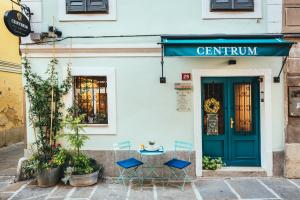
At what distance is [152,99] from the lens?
7.36 metres

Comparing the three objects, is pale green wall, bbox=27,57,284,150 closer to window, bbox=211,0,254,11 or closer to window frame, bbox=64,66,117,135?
window frame, bbox=64,66,117,135

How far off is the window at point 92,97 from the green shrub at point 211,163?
2.81 meters

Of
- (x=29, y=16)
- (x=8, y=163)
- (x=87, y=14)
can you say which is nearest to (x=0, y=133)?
(x=8, y=163)

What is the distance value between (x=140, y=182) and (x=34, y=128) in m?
2.97

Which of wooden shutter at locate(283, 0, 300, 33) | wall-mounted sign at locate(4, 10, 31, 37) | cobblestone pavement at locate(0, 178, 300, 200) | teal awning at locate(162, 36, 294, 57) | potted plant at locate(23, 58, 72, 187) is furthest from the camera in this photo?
wooden shutter at locate(283, 0, 300, 33)

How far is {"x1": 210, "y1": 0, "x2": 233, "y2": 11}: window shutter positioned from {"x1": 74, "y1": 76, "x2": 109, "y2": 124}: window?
3314 millimetres

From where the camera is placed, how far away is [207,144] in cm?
777

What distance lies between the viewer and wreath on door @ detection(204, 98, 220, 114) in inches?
305

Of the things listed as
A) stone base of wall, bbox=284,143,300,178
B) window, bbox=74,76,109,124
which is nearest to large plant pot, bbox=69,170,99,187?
window, bbox=74,76,109,124

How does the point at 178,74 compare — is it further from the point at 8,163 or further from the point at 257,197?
the point at 8,163

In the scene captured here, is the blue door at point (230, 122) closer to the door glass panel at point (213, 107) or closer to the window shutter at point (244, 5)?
the door glass panel at point (213, 107)

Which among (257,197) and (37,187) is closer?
(257,197)

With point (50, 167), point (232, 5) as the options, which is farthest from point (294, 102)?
point (50, 167)

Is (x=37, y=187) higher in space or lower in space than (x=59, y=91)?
lower
